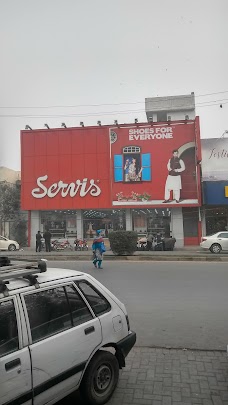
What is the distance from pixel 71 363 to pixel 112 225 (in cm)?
2388

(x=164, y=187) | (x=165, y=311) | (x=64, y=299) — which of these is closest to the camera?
(x=64, y=299)

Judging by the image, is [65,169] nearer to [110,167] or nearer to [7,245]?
[110,167]

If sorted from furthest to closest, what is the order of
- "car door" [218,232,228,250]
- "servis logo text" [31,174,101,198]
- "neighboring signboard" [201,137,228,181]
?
"neighboring signboard" [201,137,228,181] → "servis logo text" [31,174,101,198] → "car door" [218,232,228,250]

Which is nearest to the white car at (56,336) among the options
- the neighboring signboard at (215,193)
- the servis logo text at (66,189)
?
the neighboring signboard at (215,193)

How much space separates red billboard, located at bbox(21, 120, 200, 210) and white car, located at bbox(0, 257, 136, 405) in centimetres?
2237

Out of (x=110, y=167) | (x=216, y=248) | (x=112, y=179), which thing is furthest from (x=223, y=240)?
(x=110, y=167)

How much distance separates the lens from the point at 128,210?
1061 inches

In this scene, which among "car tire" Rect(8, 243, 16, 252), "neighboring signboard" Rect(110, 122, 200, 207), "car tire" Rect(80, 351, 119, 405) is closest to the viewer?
"car tire" Rect(80, 351, 119, 405)

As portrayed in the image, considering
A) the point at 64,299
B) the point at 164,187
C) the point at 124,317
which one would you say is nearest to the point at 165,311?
the point at 124,317

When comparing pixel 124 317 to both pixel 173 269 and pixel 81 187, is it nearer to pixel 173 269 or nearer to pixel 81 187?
pixel 173 269

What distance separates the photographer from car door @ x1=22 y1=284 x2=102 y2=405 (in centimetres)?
316

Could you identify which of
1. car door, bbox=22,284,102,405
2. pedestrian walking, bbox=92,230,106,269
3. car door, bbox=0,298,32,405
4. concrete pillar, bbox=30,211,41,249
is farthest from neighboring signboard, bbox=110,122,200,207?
car door, bbox=0,298,32,405

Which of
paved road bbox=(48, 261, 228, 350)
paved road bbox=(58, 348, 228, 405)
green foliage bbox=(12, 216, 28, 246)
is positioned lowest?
paved road bbox=(58, 348, 228, 405)

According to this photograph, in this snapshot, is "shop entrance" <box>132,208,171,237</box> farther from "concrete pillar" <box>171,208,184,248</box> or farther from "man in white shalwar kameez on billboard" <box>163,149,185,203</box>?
"man in white shalwar kameez on billboard" <box>163,149,185,203</box>
